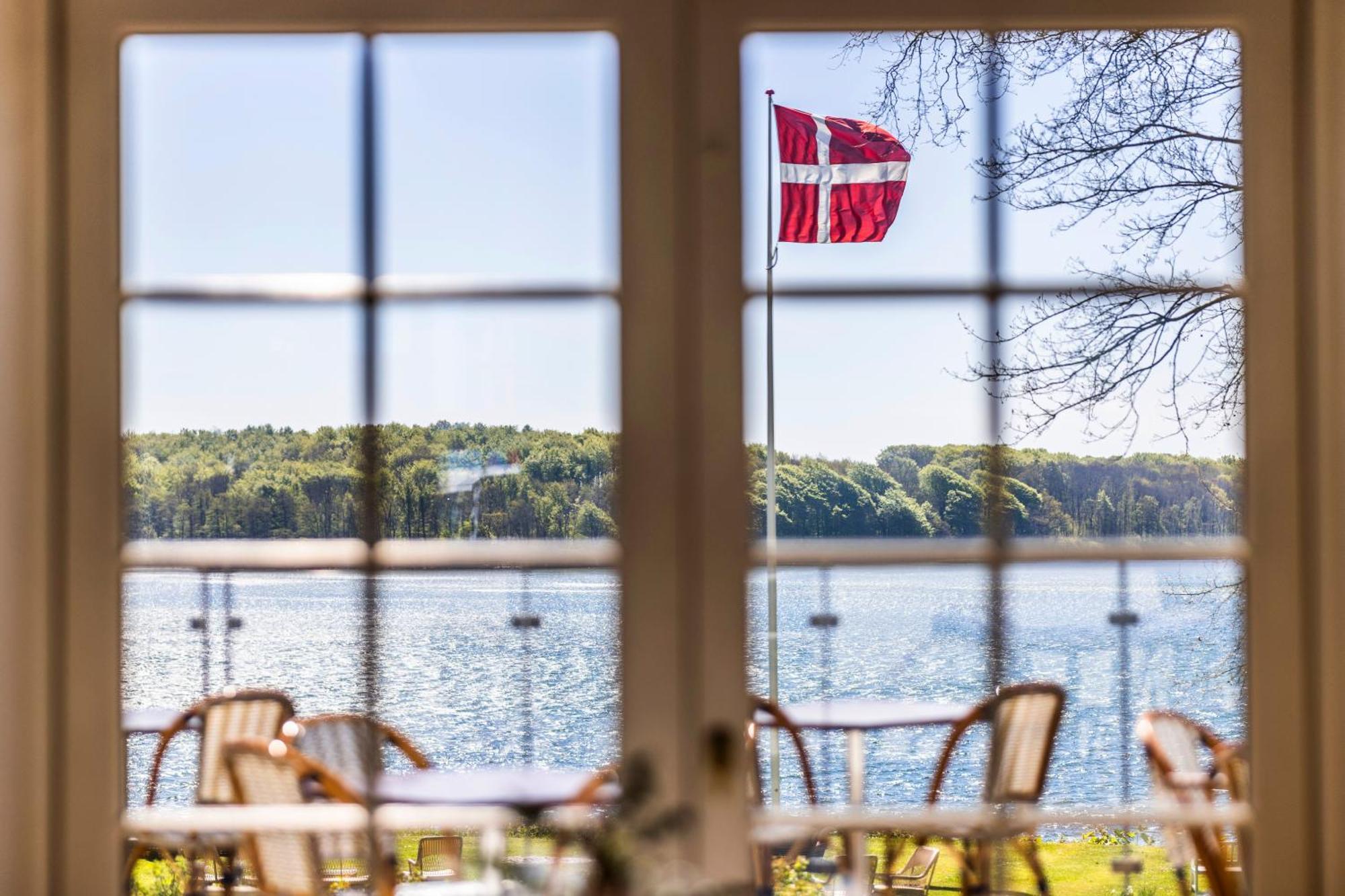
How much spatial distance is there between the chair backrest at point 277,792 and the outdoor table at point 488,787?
0.10 meters

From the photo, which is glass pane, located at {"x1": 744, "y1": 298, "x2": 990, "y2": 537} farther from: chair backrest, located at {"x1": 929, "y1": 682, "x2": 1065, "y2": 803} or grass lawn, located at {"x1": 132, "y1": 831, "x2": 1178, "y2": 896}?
grass lawn, located at {"x1": 132, "y1": 831, "x2": 1178, "y2": 896}

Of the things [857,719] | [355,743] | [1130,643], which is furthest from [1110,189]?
[355,743]

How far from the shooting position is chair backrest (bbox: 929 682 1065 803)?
80.8 inches

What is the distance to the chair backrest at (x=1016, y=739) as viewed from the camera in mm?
2053

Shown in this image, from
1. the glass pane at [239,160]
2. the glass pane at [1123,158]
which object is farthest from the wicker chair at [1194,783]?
the glass pane at [239,160]

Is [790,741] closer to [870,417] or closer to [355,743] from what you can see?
[870,417]

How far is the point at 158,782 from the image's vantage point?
2078 millimetres

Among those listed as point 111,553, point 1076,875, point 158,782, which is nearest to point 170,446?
point 111,553

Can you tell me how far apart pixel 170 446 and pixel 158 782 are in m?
0.62

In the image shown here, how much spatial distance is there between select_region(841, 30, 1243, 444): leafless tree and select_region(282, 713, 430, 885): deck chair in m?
1.25

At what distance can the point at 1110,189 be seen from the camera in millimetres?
2076

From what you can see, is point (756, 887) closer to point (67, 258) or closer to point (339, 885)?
point (339, 885)

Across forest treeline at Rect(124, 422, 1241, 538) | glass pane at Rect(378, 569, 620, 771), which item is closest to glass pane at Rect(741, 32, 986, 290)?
forest treeline at Rect(124, 422, 1241, 538)

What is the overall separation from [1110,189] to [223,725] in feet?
6.25
